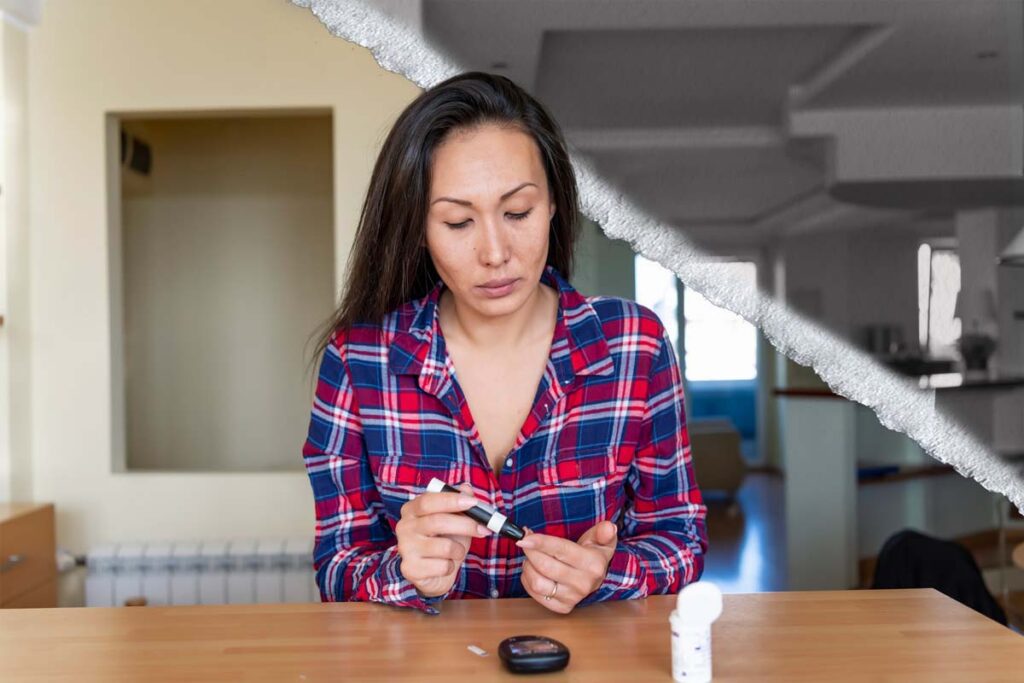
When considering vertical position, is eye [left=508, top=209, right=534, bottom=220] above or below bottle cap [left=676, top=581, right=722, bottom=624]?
above

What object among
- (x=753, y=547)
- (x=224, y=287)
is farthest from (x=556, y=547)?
(x=753, y=547)

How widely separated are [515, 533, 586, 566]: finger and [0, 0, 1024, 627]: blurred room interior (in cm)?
21

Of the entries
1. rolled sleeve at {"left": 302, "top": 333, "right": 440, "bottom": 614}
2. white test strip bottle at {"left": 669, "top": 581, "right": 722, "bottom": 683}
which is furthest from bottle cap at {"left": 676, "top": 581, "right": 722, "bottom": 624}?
rolled sleeve at {"left": 302, "top": 333, "right": 440, "bottom": 614}

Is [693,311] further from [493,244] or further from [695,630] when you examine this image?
[695,630]

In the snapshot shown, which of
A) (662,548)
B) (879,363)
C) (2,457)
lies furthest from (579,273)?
(2,457)

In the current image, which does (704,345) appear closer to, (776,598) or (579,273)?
(579,273)

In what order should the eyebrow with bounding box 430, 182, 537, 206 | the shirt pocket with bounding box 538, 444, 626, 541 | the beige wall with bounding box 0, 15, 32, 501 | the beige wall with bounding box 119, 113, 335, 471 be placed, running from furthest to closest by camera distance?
the beige wall with bounding box 119, 113, 335, 471 → the beige wall with bounding box 0, 15, 32, 501 → the shirt pocket with bounding box 538, 444, 626, 541 → the eyebrow with bounding box 430, 182, 537, 206

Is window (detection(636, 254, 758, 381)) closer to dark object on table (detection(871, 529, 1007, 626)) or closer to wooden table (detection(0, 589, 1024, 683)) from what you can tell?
wooden table (detection(0, 589, 1024, 683))

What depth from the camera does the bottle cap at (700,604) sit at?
58 centimetres

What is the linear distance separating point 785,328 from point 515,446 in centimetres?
29

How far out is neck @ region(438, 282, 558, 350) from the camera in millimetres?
951

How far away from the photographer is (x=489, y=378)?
0.94m

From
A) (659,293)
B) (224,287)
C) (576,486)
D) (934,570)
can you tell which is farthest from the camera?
(224,287)

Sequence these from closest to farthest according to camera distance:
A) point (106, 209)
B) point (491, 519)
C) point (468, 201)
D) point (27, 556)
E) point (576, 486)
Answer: point (491, 519) < point (468, 201) < point (576, 486) < point (27, 556) < point (106, 209)
